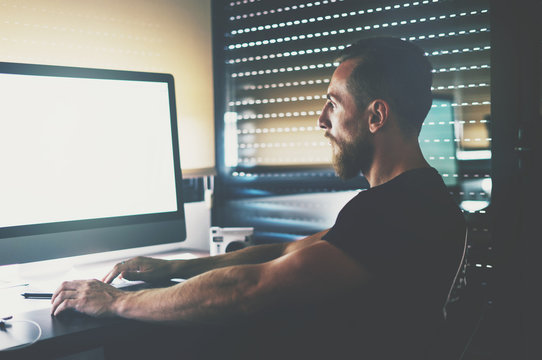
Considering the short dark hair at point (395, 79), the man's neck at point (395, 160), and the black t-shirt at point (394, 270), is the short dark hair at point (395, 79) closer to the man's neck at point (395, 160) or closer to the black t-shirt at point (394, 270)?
the man's neck at point (395, 160)

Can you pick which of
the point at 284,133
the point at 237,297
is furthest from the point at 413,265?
the point at 284,133

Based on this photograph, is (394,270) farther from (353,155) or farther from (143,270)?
(143,270)

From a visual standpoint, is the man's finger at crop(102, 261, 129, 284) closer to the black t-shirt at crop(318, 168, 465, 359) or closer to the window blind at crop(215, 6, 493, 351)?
the black t-shirt at crop(318, 168, 465, 359)

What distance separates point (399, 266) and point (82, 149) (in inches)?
34.4

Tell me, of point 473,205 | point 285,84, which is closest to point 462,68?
point 473,205

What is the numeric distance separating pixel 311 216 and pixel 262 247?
1.47ft

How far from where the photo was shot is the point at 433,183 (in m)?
1.02

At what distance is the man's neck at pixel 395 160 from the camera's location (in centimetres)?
116

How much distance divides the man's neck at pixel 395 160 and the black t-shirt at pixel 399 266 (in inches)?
7.8

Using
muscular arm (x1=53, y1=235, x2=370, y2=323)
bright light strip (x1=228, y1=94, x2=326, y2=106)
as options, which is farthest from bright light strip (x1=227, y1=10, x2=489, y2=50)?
muscular arm (x1=53, y1=235, x2=370, y2=323)

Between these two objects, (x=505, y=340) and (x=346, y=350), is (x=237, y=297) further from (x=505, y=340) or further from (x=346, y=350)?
(x=505, y=340)

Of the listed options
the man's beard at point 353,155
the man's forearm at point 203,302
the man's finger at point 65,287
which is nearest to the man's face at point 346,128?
the man's beard at point 353,155

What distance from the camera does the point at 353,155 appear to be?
4.12ft

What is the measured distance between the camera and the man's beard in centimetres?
122
